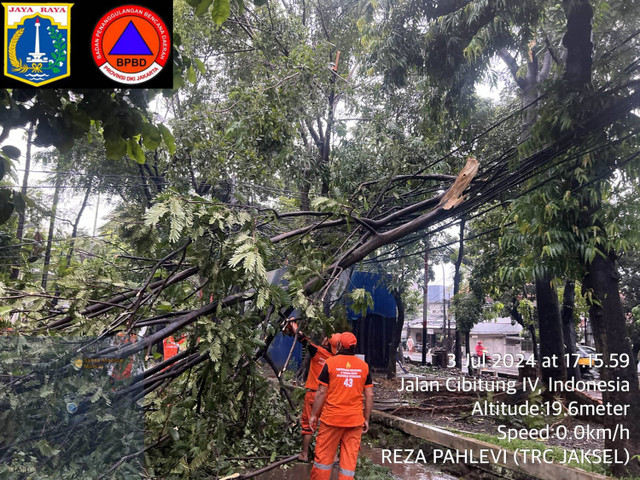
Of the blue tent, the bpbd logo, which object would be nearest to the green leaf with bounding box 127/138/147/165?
the bpbd logo

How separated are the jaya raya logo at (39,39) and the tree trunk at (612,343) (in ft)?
18.6

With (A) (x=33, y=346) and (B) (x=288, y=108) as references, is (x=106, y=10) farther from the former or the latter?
(B) (x=288, y=108)

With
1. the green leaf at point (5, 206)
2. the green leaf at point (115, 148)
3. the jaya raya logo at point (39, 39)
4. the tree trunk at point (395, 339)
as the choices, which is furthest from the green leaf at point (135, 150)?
the tree trunk at point (395, 339)

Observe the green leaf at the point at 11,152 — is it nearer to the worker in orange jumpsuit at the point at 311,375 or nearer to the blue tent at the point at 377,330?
the worker in orange jumpsuit at the point at 311,375

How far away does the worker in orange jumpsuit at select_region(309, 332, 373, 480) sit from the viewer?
488 cm

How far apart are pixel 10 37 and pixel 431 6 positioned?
560 centimetres

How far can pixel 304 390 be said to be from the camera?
5887 mm

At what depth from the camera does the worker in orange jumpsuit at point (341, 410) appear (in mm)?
4875

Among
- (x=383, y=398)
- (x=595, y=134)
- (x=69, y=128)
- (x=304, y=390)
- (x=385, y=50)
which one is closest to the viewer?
(x=69, y=128)

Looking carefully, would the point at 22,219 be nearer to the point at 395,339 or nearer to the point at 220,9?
the point at 220,9

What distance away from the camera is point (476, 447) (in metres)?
6.26

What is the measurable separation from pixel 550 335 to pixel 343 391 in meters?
6.20

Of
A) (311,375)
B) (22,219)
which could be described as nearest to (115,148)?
(311,375)

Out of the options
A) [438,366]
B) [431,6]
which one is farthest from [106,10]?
[438,366]
